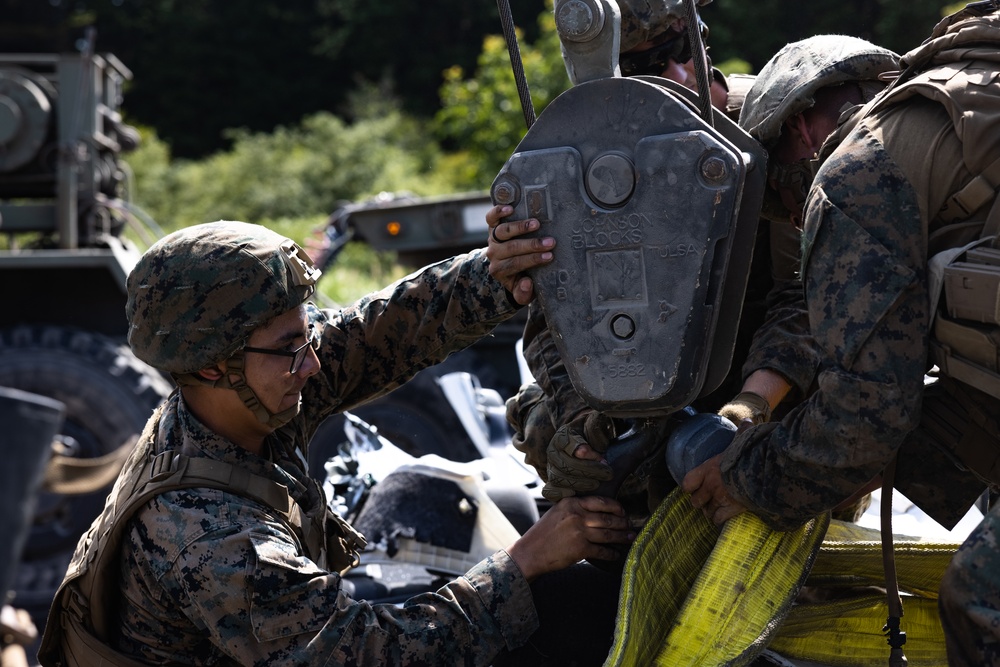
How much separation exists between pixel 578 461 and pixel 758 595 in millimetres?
505

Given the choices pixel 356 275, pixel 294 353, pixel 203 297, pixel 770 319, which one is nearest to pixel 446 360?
pixel 770 319

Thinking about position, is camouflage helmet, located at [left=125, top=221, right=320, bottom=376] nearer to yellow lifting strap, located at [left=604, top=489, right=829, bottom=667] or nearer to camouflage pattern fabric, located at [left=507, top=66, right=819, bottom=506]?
camouflage pattern fabric, located at [left=507, top=66, right=819, bottom=506]

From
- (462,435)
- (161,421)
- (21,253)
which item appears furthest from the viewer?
(21,253)

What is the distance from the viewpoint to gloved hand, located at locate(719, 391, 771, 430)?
2881mm

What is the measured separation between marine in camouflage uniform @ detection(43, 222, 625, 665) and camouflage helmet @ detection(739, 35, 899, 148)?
74cm

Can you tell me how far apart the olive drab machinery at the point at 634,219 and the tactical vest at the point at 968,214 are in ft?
1.19

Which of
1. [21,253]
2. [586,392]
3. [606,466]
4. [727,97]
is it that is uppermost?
[727,97]

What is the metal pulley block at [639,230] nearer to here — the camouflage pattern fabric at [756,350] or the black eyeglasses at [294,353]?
the camouflage pattern fabric at [756,350]

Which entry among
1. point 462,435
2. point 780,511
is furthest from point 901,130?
point 462,435

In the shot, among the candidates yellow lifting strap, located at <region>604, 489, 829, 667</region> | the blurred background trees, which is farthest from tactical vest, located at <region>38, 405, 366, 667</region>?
the blurred background trees

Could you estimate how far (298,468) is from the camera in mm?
3049

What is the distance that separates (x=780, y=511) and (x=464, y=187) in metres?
19.5

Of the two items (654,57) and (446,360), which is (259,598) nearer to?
(654,57)

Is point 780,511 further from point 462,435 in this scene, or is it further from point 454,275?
point 462,435
